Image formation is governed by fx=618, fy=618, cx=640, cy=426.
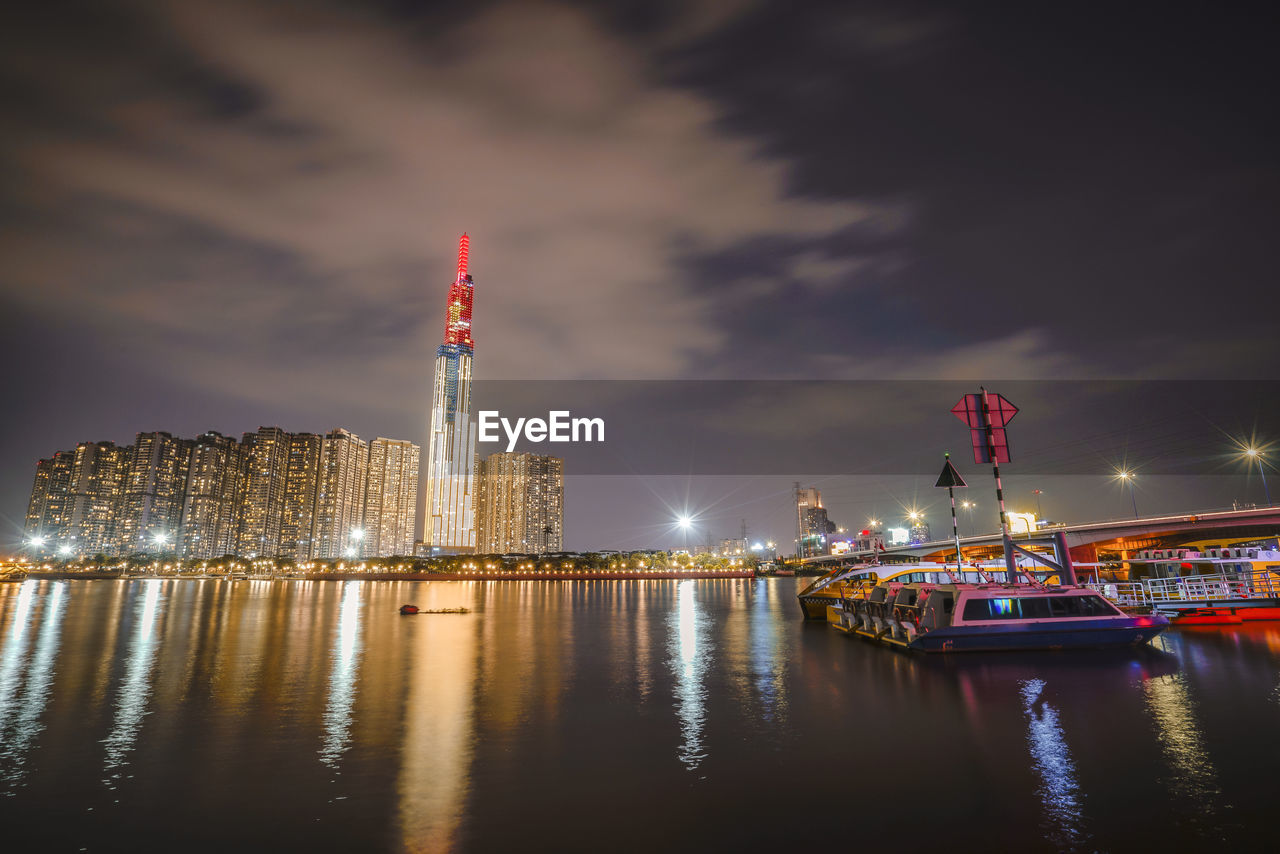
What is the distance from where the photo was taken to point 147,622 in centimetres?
5559

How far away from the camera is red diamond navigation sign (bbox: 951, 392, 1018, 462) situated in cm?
3297

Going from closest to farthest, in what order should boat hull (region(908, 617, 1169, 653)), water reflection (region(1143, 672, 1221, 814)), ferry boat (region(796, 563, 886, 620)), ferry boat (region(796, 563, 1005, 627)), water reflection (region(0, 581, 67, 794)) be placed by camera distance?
1. water reflection (region(1143, 672, 1221, 814))
2. water reflection (region(0, 581, 67, 794))
3. boat hull (region(908, 617, 1169, 653))
4. ferry boat (region(796, 563, 1005, 627))
5. ferry boat (region(796, 563, 886, 620))

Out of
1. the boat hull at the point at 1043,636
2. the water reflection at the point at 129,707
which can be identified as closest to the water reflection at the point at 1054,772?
the boat hull at the point at 1043,636

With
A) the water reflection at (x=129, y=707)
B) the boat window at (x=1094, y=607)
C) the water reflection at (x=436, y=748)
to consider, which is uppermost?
the boat window at (x=1094, y=607)

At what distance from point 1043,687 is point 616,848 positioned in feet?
65.5

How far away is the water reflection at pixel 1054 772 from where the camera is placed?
10.7 m

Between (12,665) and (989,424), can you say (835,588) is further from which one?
(12,665)

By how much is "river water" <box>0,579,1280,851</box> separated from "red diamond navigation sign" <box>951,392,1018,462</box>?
10403 mm

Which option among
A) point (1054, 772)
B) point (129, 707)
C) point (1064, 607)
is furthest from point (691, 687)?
point (1064, 607)

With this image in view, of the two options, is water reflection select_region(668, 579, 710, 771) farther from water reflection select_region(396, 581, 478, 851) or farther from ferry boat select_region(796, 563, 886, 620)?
ferry boat select_region(796, 563, 886, 620)

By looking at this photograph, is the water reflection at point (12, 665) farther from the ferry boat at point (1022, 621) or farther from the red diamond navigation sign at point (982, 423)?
the red diamond navigation sign at point (982, 423)

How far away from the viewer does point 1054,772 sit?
44.8ft

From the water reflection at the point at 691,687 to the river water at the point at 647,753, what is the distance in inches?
6.1

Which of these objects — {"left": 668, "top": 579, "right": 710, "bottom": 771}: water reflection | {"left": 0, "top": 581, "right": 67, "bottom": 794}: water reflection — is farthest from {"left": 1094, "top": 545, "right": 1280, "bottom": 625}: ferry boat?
{"left": 0, "top": 581, "right": 67, "bottom": 794}: water reflection
